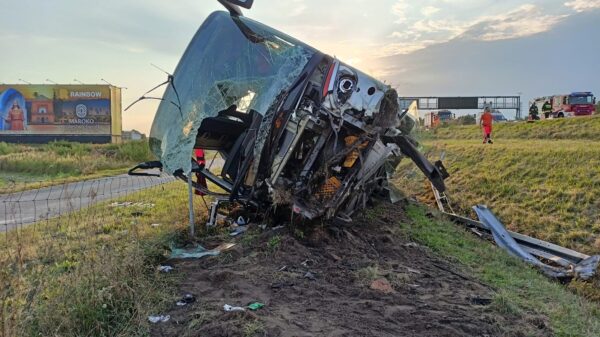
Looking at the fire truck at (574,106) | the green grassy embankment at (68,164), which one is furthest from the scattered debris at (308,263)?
the fire truck at (574,106)

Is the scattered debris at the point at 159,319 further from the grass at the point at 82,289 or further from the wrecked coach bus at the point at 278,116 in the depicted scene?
the wrecked coach bus at the point at 278,116

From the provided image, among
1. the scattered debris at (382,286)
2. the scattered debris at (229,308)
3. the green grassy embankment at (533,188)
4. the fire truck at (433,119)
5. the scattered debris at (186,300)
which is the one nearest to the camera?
the scattered debris at (229,308)

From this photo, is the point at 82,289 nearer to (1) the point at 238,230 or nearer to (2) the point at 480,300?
(1) the point at 238,230

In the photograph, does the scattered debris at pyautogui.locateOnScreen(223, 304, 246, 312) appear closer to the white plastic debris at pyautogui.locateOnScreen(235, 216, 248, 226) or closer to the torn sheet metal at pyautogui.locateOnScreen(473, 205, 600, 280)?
the white plastic debris at pyautogui.locateOnScreen(235, 216, 248, 226)

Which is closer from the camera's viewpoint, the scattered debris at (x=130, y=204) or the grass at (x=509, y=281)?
the grass at (x=509, y=281)

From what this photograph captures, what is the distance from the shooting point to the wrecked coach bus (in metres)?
4.99

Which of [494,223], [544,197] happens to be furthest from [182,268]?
[544,197]

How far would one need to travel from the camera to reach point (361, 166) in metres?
5.30

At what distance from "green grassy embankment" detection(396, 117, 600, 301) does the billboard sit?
35.3m

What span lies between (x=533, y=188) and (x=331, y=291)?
8165 mm

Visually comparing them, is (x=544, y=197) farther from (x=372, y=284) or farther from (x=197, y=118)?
(x=197, y=118)

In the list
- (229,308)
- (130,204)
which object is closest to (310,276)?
(229,308)

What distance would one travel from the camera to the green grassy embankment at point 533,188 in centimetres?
874

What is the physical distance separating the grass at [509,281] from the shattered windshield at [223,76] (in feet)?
10.2
